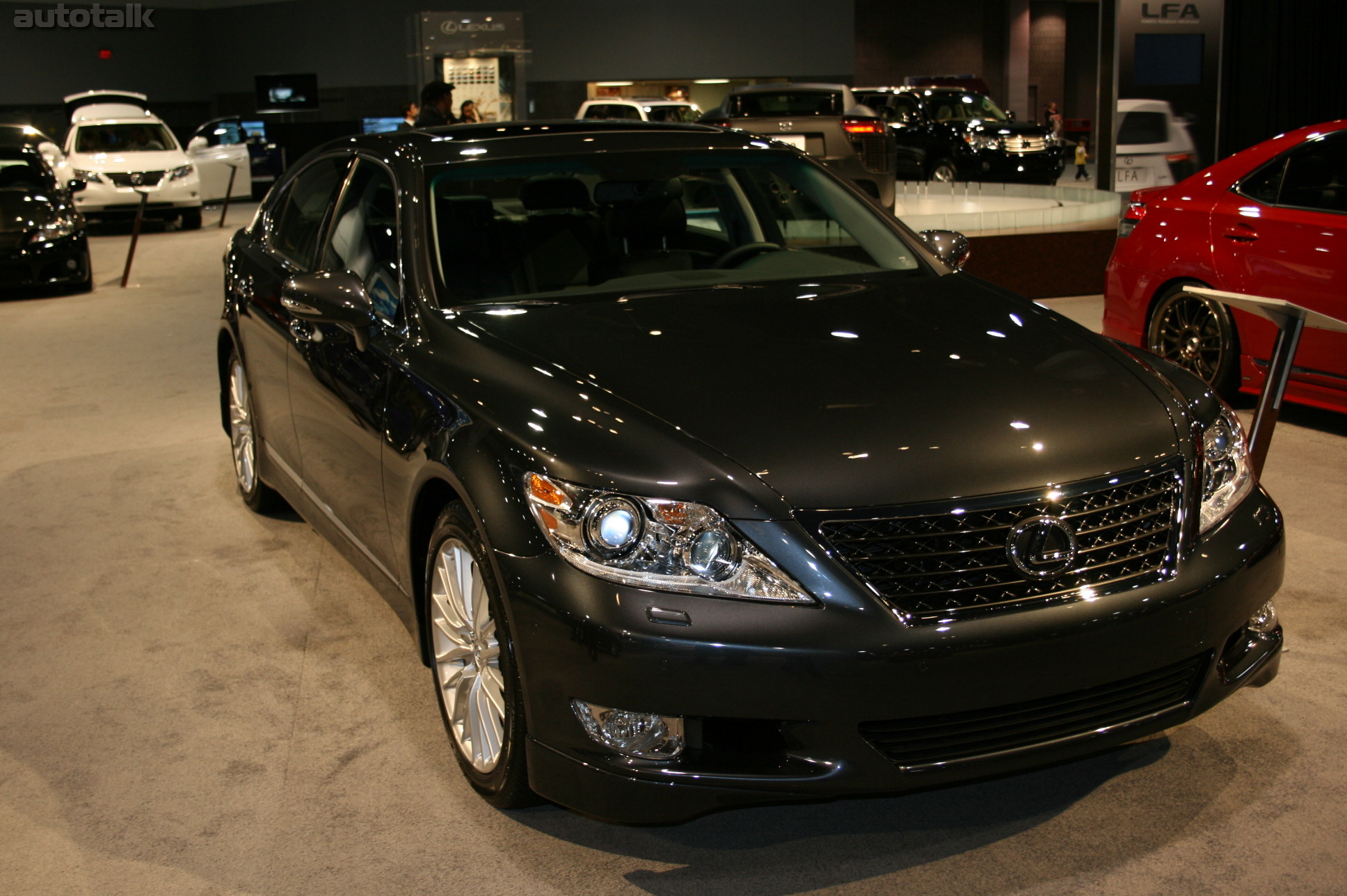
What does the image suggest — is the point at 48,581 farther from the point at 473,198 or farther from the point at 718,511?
the point at 718,511

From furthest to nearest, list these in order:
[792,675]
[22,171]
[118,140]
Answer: [118,140] < [22,171] < [792,675]

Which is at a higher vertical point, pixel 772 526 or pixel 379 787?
pixel 772 526

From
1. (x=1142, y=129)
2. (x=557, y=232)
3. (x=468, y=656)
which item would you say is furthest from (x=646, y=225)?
(x=1142, y=129)

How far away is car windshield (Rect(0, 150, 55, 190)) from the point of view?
11734mm

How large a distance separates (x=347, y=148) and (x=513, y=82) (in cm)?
2347

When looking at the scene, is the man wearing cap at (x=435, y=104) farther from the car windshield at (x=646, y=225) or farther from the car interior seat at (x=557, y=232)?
the car interior seat at (x=557, y=232)

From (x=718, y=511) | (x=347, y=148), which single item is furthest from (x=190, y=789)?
(x=347, y=148)

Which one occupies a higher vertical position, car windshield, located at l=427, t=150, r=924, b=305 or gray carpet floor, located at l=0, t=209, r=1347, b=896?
car windshield, located at l=427, t=150, r=924, b=305

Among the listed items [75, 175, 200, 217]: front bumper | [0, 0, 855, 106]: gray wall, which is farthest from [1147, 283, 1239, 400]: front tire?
[0, 0, 855, 106]: gray wall

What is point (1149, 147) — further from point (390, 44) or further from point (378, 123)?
point (390, 44)

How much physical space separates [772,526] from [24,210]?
10.9 metres

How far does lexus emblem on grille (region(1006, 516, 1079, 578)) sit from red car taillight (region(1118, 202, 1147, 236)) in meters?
4.38

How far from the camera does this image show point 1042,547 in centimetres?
232

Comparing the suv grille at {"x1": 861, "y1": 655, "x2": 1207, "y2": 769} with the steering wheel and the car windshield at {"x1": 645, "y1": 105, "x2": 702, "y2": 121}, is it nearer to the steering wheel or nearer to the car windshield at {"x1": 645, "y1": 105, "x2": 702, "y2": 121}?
the steering wheel
